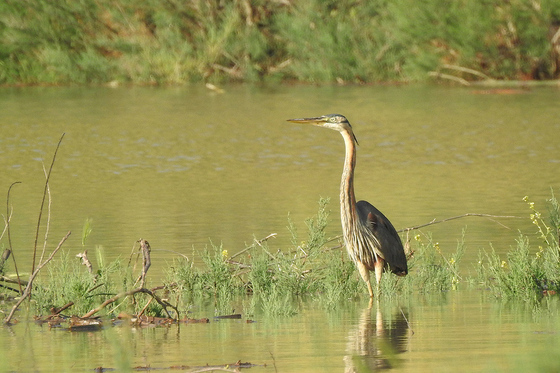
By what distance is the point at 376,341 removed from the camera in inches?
256

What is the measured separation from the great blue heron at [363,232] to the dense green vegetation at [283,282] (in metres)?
0.14

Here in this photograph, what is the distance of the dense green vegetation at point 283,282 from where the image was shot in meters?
7.41

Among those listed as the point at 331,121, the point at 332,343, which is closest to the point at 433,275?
the point at 331,121

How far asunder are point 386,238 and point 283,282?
0.78 m

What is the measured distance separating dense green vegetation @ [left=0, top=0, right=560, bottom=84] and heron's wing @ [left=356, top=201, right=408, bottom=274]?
2329 centimetres

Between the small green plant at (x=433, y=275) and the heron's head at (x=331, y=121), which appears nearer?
the heron's head at (x=331, y=121)

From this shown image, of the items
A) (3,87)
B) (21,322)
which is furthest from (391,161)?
(3,87)

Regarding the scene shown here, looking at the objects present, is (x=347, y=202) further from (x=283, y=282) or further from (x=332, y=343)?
(x=332, y=343)

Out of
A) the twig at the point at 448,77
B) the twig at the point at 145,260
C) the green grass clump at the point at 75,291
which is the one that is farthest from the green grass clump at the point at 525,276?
the twig at the point at 448,77

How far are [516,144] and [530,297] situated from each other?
38.9ft

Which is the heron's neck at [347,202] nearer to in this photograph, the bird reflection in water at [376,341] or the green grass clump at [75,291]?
the bird reflection in water at [376,341]

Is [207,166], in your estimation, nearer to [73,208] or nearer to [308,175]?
[308,175]

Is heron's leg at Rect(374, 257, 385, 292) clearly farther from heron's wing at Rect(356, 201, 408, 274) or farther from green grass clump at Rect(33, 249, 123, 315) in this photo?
green grass clump at Rect(33, 249, 123, 315)

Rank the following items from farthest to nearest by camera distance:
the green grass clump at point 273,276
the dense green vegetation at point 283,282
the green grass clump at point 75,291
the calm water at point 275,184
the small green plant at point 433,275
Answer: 1. the small green plant at point 433,275
2. the green grass clump at point 273,276
3. the dense green vegetation at point 283,282
4. the green grass clump at point 75,291
5. the calm water at point 275,184
